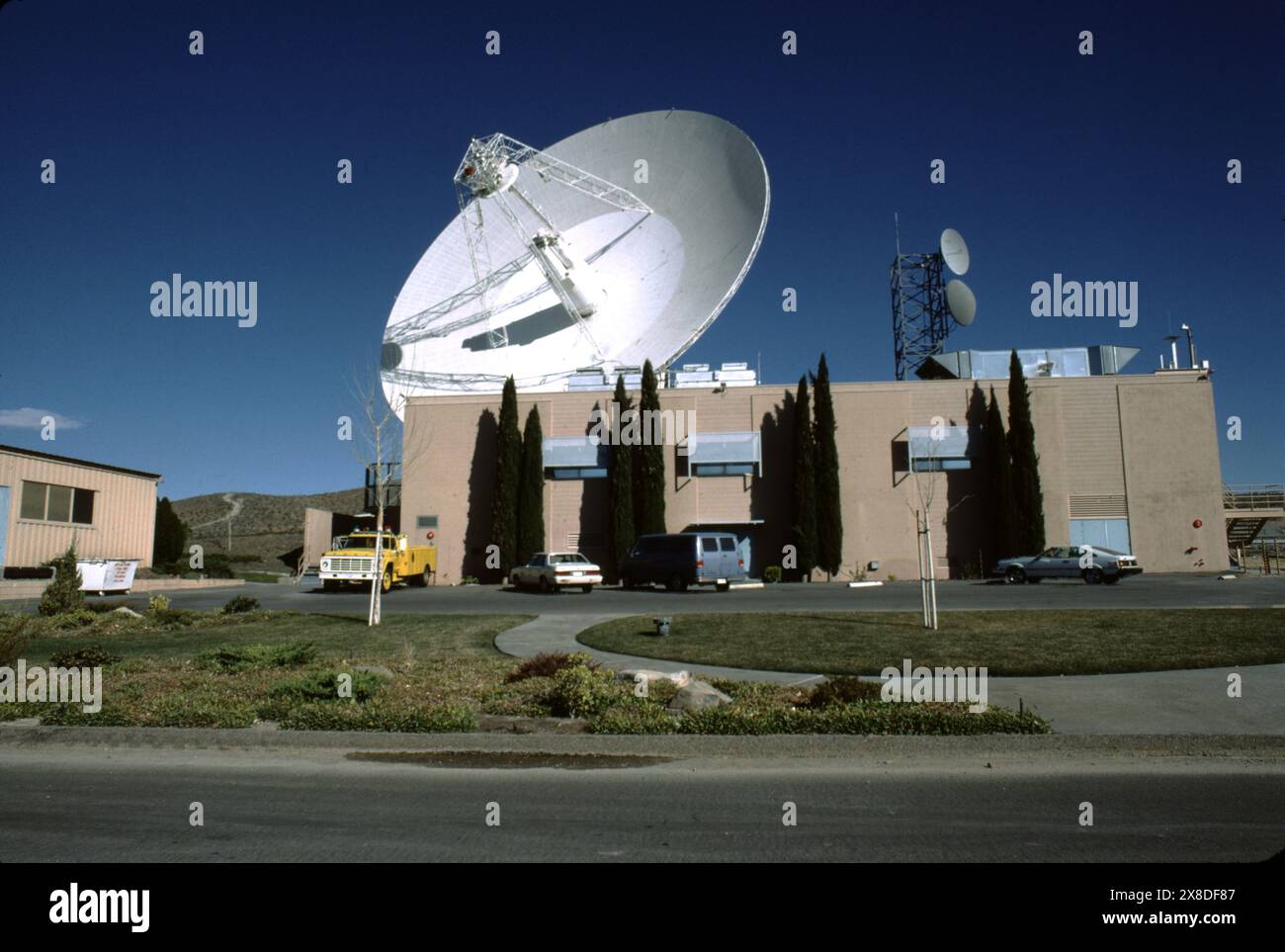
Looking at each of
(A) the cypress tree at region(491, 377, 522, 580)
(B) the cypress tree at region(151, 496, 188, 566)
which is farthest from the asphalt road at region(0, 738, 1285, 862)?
(B) the cypress tree at region(151, 496, 188, 566)

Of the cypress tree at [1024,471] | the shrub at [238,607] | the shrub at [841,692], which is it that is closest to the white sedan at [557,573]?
the shrub at [238,607]

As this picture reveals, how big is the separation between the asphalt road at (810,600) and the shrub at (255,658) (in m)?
8.49

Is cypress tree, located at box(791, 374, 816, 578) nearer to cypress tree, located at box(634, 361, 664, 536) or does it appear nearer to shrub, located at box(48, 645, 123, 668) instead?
cypress tree, located at box(634, 361, 664, 536)

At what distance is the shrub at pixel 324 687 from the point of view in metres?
9.02

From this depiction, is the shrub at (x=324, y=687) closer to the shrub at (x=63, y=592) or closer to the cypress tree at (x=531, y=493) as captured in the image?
the shrub at (x=63, y=592)

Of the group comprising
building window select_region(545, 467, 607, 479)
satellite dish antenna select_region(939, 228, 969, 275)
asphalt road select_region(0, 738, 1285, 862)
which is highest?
satellite dish antenna select_region(939, 228, 969, 275)

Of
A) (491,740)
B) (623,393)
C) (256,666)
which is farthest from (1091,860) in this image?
(623,393)

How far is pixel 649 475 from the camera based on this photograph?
125 ft

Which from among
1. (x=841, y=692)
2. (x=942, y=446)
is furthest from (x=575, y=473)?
(x=841, y=692)

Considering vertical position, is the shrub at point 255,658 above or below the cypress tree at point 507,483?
below

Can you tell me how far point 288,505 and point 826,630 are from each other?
345ft

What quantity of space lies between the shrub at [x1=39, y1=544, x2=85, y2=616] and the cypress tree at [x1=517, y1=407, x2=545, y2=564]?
19.6 m

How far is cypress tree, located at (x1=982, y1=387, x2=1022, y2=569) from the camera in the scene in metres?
36.4
